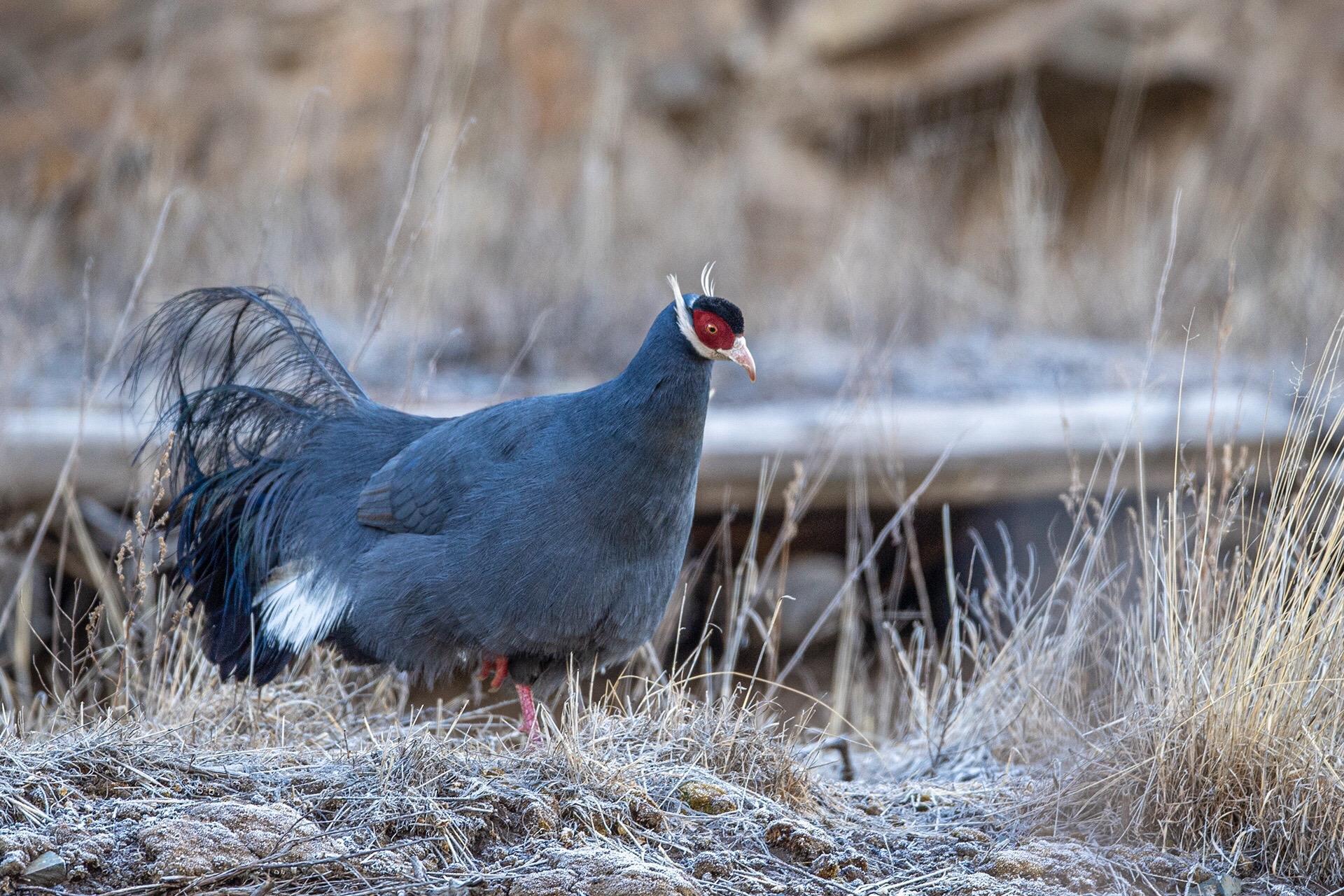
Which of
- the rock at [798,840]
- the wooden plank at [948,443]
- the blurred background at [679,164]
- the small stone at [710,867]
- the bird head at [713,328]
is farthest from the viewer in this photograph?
the blurred background at [679,164]

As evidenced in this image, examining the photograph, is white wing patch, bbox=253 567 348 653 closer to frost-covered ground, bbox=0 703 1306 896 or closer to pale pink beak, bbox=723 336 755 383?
frost-covered ground, bbox=0 703 1306 896

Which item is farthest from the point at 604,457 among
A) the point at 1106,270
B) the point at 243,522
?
the point at 1106,270

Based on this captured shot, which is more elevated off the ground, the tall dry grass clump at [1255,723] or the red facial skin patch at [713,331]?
the red facial skin patch at [713,331]

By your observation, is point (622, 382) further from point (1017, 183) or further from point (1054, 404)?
point (1017, 183)

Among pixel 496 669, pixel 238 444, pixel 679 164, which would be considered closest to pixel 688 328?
pixel 496 669

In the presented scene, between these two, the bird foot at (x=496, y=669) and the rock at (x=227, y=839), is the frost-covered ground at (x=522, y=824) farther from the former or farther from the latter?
the bird foot at (x=496, y=669)

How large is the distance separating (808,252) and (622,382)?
22.3ft

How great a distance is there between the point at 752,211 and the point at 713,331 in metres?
6.76

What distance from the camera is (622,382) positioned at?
2.78 m

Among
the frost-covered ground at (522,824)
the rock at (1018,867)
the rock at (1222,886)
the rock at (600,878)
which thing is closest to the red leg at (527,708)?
the frost-covered ground at (522,824)

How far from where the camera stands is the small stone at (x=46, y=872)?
2049 millimetres

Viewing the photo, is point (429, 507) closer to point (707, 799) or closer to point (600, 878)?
point (707, 799)

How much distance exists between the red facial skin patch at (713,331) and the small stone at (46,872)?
1.56 metres

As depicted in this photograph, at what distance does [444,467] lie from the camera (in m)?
2.89
